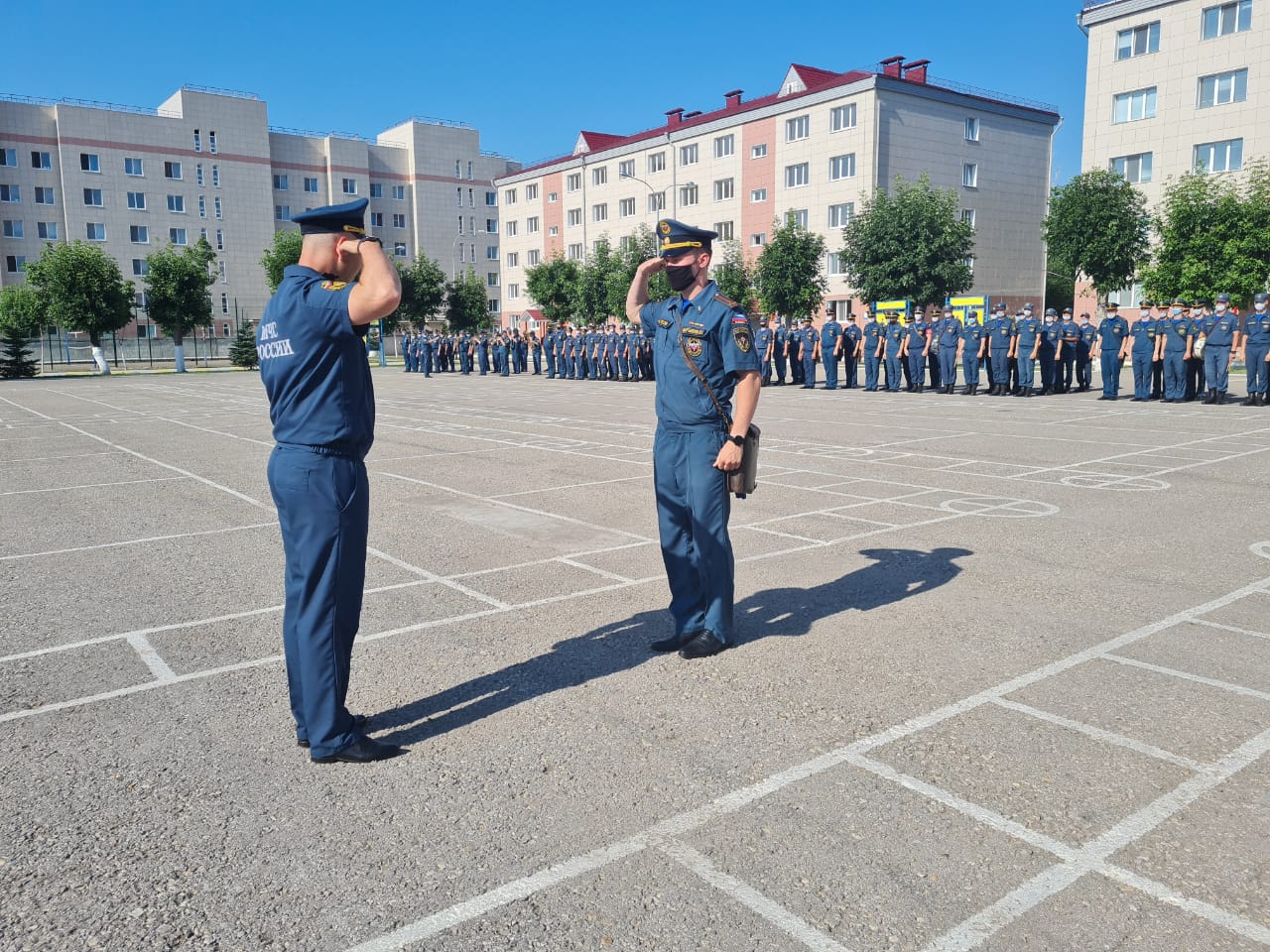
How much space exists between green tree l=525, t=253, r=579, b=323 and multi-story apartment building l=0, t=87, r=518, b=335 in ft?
75.7

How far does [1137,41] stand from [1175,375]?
3121 cm

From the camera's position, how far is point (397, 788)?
376 centimetres

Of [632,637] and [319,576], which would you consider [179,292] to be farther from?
[319,576]

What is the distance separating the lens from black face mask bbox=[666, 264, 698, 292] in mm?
5219

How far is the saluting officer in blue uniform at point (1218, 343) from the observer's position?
19.7 metres

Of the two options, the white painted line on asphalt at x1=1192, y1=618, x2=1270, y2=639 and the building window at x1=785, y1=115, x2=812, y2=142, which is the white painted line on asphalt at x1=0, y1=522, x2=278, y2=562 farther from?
the building window at x1=785, y1=115, x2=812, y2=142

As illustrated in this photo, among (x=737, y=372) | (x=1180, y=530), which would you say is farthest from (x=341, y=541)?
(x=1180, y=530)

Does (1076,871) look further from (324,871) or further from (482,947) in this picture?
(324,871)

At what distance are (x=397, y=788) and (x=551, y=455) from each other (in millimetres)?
9927

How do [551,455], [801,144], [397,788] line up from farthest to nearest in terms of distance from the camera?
[801,144], [551,455], [397,788]

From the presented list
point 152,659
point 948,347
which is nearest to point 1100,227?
point 948,347

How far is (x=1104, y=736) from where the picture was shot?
4.10 meters

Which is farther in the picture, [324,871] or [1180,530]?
[1180,530]

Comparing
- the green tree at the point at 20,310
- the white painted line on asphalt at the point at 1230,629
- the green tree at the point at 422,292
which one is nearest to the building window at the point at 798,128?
the green tree at the point at 422,292
